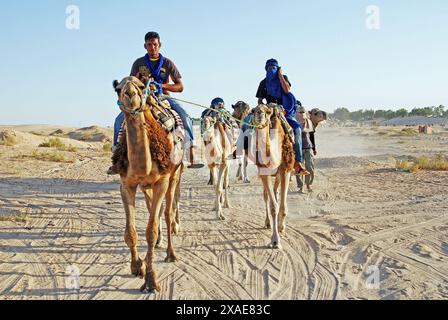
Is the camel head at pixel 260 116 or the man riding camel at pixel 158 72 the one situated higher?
the man riding camel at pixel 158 72

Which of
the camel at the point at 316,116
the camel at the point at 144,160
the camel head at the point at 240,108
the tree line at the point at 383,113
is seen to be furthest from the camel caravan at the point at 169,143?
the tree line at the point at 383,113

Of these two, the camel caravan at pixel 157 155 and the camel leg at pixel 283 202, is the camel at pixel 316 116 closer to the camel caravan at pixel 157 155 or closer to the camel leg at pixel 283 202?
the camel caravan at pixel 157 155

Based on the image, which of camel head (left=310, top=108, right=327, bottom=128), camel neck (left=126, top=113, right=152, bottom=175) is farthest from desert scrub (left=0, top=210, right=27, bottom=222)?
camel head (left=310, top=108, right=327, bottom=128)

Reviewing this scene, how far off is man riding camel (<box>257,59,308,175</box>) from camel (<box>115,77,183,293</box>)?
332 cm

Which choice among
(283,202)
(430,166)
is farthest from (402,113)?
(283,202)

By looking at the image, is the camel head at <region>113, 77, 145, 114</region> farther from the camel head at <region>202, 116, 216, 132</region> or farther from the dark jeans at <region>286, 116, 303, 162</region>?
the camel head at <region>202, 116, 216, 132</region>

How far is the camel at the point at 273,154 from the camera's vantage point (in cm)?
767

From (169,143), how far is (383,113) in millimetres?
134373

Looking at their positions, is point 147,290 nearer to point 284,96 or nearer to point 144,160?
point 144,160

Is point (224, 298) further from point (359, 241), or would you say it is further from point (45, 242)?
point (45, 242)

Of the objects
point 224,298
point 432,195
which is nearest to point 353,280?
point 224,298

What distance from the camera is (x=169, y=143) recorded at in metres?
6.20

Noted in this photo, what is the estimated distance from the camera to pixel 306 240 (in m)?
8.10
